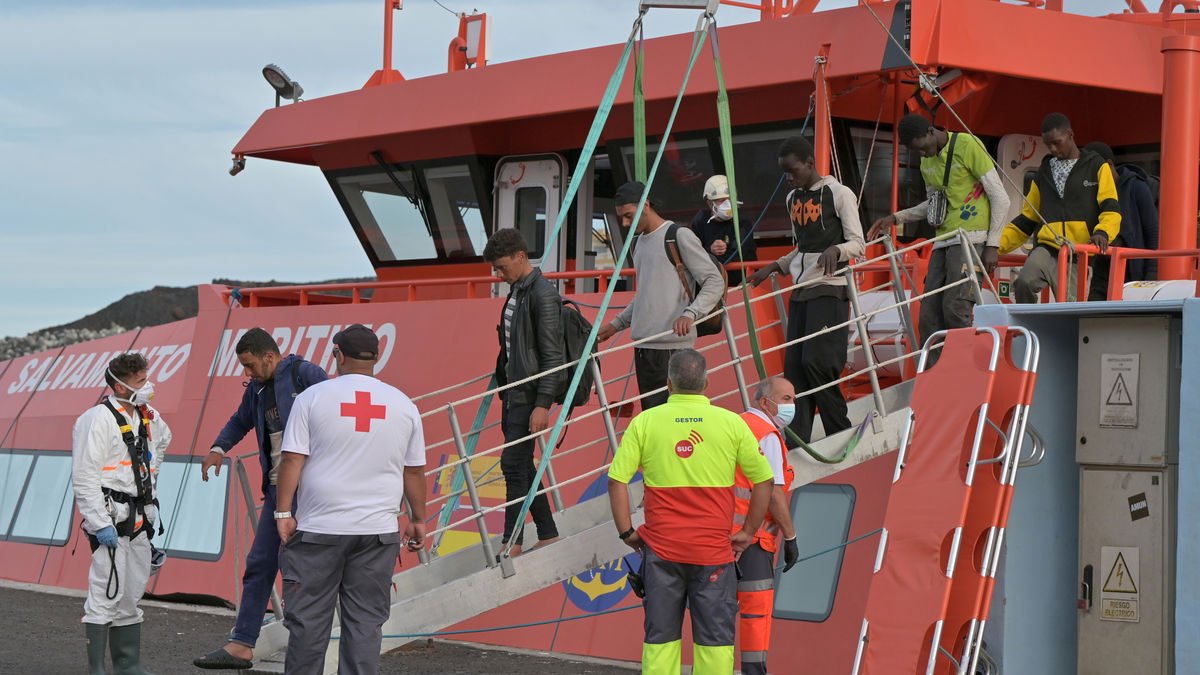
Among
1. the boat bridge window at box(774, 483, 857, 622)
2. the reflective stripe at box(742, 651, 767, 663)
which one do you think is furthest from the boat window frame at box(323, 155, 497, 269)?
the reflective stripe at box(742, 651, 767, 663)

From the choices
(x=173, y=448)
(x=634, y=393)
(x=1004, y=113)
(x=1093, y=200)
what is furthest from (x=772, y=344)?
(x=173, y=448)

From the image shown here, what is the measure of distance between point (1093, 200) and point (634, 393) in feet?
11.6

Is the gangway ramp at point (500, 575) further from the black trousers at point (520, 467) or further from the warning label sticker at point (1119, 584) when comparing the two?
the warning label sticker at point (1119, 584)

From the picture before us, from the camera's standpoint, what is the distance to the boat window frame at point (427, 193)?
1432cm

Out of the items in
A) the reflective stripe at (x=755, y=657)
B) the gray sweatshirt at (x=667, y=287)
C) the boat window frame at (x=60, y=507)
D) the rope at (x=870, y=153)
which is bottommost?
the boat window frame at (x=60, y=507)

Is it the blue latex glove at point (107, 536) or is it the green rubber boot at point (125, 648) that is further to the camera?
the green rubber boot at point (125, 648)

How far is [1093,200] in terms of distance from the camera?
28.1ft

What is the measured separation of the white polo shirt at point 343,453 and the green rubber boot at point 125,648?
251cm

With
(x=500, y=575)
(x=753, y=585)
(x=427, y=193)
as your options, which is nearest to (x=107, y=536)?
(x=500, y=575)

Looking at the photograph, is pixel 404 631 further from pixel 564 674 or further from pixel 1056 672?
pixel 1056 672

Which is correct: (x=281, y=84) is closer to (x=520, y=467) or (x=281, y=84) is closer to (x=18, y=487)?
(x=18, y=487)

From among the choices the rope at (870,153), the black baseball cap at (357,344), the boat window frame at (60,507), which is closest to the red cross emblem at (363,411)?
the black baseball cap at (357,344)

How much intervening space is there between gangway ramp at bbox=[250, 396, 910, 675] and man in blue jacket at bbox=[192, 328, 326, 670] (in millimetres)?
153

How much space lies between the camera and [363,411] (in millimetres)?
6516
